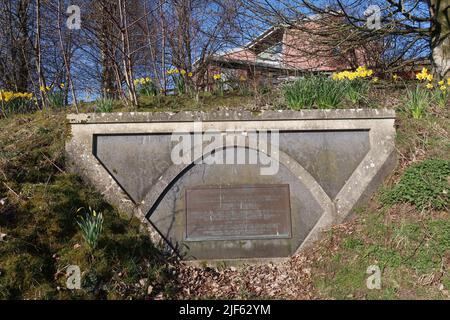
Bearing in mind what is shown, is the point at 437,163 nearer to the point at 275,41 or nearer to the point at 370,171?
the point at 370,171

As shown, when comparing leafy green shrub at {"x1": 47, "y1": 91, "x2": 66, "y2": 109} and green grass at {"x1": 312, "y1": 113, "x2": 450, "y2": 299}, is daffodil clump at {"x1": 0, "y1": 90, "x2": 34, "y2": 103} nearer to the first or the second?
leafy green shrub at {"x1": 47, "y1": 91, "x2": 66, "y2": 109}

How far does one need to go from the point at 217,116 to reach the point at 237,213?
1.41 m

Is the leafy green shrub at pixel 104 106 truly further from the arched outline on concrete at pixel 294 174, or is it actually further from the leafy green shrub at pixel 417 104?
the leafy green shrub at pixel 417 104

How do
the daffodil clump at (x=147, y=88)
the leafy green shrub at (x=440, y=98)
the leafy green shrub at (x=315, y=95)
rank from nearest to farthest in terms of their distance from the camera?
the leafy green shrub at (x=315, y=95), the leafy green shrub at (x=440, y=98), the daffodil clump at (x=147, y=88)

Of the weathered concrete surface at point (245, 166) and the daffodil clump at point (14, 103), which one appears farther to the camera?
the daffodil clump at point (14, 103)

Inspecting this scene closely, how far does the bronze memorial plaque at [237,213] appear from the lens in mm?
5176

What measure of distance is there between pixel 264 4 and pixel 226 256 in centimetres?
560

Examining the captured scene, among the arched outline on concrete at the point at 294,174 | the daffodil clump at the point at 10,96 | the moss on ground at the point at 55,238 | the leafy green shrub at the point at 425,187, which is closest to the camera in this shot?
the moss on ground at the point at 55,238

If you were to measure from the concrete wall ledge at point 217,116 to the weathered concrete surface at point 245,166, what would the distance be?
0.05 feet

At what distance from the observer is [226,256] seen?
5.17 metres

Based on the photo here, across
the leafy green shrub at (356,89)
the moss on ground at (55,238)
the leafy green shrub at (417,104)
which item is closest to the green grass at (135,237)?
the moss on ground at (55,238)

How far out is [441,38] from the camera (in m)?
7.70
